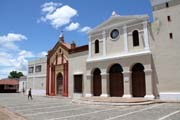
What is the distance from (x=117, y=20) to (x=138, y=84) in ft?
23.9

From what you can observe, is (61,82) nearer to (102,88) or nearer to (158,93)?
(102,88)

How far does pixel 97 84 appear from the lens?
23016mm

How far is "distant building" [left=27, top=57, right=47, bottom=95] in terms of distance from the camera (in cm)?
3312

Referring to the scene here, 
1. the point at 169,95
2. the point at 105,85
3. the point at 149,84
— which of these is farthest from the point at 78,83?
the point at 169,95

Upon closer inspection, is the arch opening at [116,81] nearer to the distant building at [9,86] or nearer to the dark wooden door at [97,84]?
the dark wooden door at [97,84]

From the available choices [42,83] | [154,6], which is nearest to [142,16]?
[154,6]

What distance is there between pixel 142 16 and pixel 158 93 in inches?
293

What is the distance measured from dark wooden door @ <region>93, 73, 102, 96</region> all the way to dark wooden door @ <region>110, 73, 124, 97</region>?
5.62 feet

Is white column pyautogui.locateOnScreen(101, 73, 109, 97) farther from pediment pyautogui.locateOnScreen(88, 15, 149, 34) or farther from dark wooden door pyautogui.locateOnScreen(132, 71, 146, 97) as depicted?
pediment pyautogui.locateOnScreen(88, 15, 149, 34)

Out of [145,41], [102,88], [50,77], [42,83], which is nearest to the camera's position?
[145,41]

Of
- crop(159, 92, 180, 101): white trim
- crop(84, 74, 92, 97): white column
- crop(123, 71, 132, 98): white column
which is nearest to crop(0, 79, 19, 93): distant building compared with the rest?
crop(84, 74, 92, 97): white column

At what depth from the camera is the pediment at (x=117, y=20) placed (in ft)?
64.2

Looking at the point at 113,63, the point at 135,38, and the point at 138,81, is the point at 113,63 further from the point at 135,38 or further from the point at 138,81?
the point at 135,38

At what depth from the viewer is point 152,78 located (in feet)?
58.4
